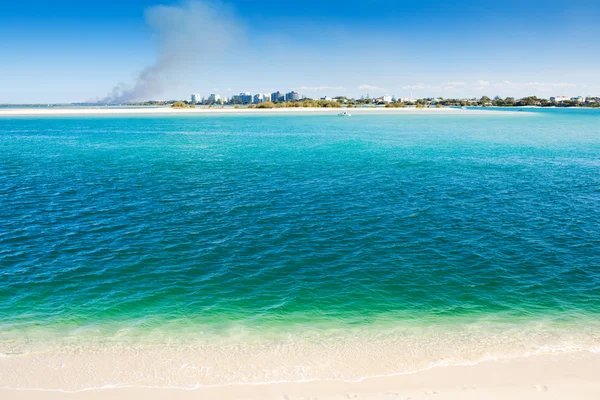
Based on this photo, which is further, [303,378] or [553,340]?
[553,340]

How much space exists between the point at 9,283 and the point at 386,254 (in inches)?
748

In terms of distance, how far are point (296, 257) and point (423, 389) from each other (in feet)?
37.2

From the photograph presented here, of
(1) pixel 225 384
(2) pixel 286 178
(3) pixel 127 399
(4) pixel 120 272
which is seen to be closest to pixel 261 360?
(1) pixel 225 384

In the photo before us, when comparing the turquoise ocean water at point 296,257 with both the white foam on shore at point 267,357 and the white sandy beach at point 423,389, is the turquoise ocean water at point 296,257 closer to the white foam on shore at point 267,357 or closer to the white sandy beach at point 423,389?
the white foam on shore at point 267,357

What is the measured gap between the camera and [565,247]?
23.8 meters

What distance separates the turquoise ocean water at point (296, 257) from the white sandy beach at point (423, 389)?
90.1 inches

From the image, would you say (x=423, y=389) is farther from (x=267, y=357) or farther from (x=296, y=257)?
(x=296, y=257)

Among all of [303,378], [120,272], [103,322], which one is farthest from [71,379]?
[120,272]

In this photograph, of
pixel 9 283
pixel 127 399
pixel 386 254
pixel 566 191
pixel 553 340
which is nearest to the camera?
pixel 127 399

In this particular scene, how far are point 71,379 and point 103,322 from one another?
388cm

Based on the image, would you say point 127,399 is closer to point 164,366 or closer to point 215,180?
point 164,366

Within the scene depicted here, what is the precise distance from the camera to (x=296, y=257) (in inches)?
878

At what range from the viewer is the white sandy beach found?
38.0ft

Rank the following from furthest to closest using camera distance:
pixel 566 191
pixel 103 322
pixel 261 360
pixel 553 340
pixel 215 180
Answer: pixel 215 180 → pixel 566 191 → pixel 103 322 → pixel 553 340 → pixel 261 360
